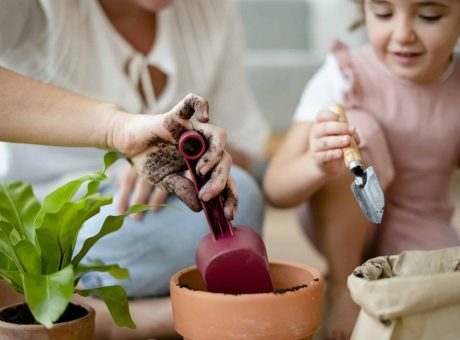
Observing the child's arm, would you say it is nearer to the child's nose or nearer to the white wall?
the child's nose

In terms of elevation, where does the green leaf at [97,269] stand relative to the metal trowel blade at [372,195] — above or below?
below

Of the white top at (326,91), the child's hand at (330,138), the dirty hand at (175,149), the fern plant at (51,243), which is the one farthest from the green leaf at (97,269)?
the white top at (326,91)

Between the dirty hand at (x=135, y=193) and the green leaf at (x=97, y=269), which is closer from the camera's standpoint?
the green leaf at (x=97, y=269)

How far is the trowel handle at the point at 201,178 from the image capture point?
34.7 inches

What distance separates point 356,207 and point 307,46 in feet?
7.96

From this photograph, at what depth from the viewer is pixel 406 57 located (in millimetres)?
1256

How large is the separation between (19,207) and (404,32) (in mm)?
642

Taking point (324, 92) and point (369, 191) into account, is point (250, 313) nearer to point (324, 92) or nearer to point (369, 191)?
point (369, 191)

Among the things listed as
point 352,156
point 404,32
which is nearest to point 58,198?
point 352,156

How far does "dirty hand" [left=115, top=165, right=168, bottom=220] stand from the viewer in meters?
1.15

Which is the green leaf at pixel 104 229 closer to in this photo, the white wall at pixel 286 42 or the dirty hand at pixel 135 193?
the dirty hand at pixel 135 193

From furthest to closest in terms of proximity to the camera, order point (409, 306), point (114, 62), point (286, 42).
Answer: point (286, 42), point (114, 62), point (409, 306)

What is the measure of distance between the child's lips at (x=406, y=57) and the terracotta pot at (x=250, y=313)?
53 centimetres

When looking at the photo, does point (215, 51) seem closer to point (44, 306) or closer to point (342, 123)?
point (342, 123)
